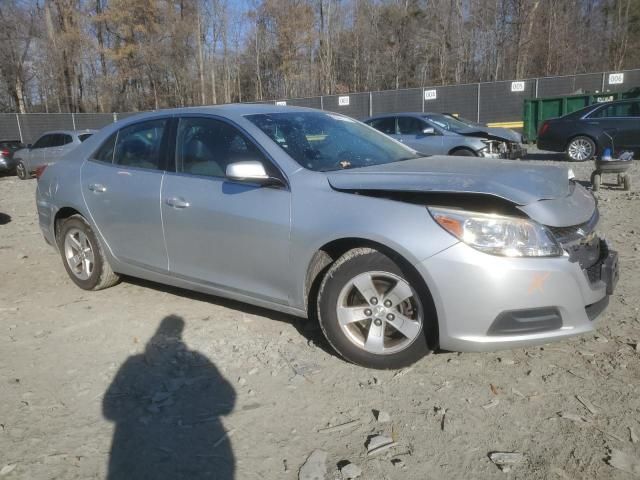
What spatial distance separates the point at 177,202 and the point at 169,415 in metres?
1.54

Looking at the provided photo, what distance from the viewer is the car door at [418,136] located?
11453 millimetres

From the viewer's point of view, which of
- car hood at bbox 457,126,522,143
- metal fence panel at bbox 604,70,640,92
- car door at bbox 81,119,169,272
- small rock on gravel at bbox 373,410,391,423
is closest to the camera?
small rock on gravel at bbox 373,410,391,423

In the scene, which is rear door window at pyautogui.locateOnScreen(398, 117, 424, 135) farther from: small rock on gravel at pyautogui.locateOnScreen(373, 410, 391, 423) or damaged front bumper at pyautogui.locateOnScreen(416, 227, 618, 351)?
small rock on gravel at pyautogui.locateOnScreen(373, 410, 391, 423)

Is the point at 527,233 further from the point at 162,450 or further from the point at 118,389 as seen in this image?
the point at 118,389

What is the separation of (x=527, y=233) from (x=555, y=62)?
37460mm

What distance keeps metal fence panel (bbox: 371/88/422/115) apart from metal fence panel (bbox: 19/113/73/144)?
1617 cm

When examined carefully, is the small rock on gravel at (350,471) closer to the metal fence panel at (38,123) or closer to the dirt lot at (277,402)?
the dirt lot at (277,402)

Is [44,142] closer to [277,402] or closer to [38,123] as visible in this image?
[38,123]

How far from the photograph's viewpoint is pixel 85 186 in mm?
4480

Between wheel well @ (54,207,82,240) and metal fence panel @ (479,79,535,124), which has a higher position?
metal fence panel @ (479,79,535,124)

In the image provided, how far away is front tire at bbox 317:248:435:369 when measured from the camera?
292cm

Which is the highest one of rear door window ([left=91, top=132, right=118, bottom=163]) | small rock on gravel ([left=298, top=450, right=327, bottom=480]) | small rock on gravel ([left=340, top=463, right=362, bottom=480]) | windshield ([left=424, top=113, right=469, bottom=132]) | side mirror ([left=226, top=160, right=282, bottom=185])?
windshield ([left=424, top=113, right=469, bottom=132])

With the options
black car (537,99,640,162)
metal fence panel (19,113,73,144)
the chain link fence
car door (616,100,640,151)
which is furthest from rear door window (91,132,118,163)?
metal fence panel (19,113,73,144)

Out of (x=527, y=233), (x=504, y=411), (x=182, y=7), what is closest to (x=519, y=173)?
(x=527, y=233)
